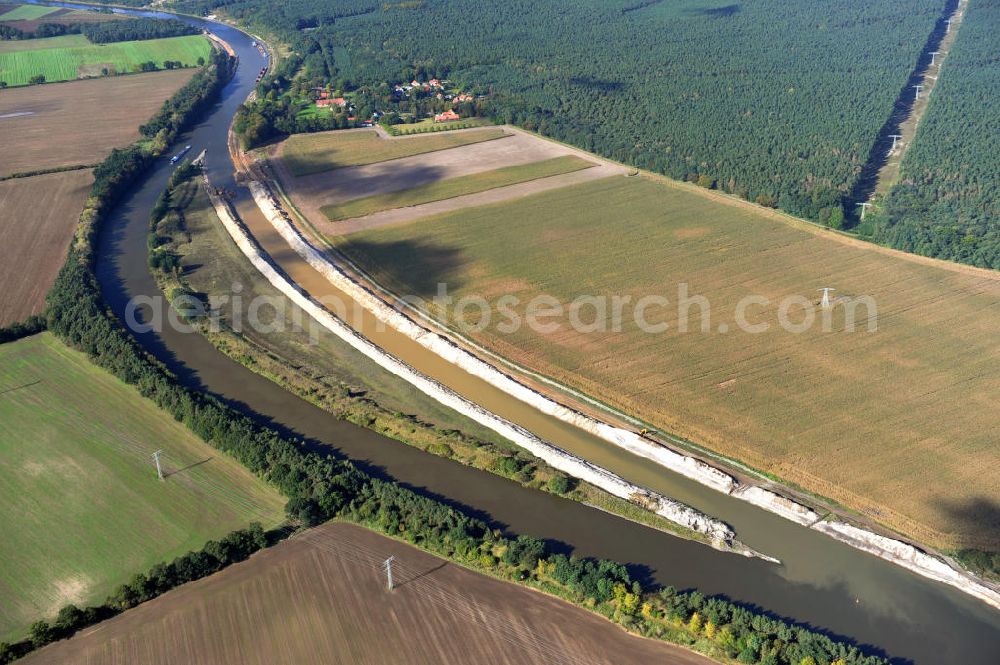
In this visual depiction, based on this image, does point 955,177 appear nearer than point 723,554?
No

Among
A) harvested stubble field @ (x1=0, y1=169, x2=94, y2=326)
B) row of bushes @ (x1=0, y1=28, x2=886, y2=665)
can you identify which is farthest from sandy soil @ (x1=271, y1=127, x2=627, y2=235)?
row of bushes @ (x1=0, y1=28, x2=886, y2=665)

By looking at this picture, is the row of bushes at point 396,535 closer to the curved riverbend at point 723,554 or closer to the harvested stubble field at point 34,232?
the curved riverbend at point 723,554

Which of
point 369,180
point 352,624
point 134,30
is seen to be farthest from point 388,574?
point 134,30

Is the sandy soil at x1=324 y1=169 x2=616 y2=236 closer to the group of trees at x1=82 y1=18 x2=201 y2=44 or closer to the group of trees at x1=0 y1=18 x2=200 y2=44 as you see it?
the group of trees at x1=82 y1=18 x2=201 y2=44

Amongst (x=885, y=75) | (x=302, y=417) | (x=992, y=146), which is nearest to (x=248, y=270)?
(x=302, y=417)

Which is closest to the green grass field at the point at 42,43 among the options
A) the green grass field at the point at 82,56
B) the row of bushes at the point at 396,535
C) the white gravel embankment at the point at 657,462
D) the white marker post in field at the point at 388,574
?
the green grass field at the point at 82,56

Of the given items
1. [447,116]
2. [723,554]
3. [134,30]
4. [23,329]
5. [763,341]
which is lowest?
[723,554]

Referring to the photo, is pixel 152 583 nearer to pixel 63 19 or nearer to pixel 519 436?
pixel 519 436
